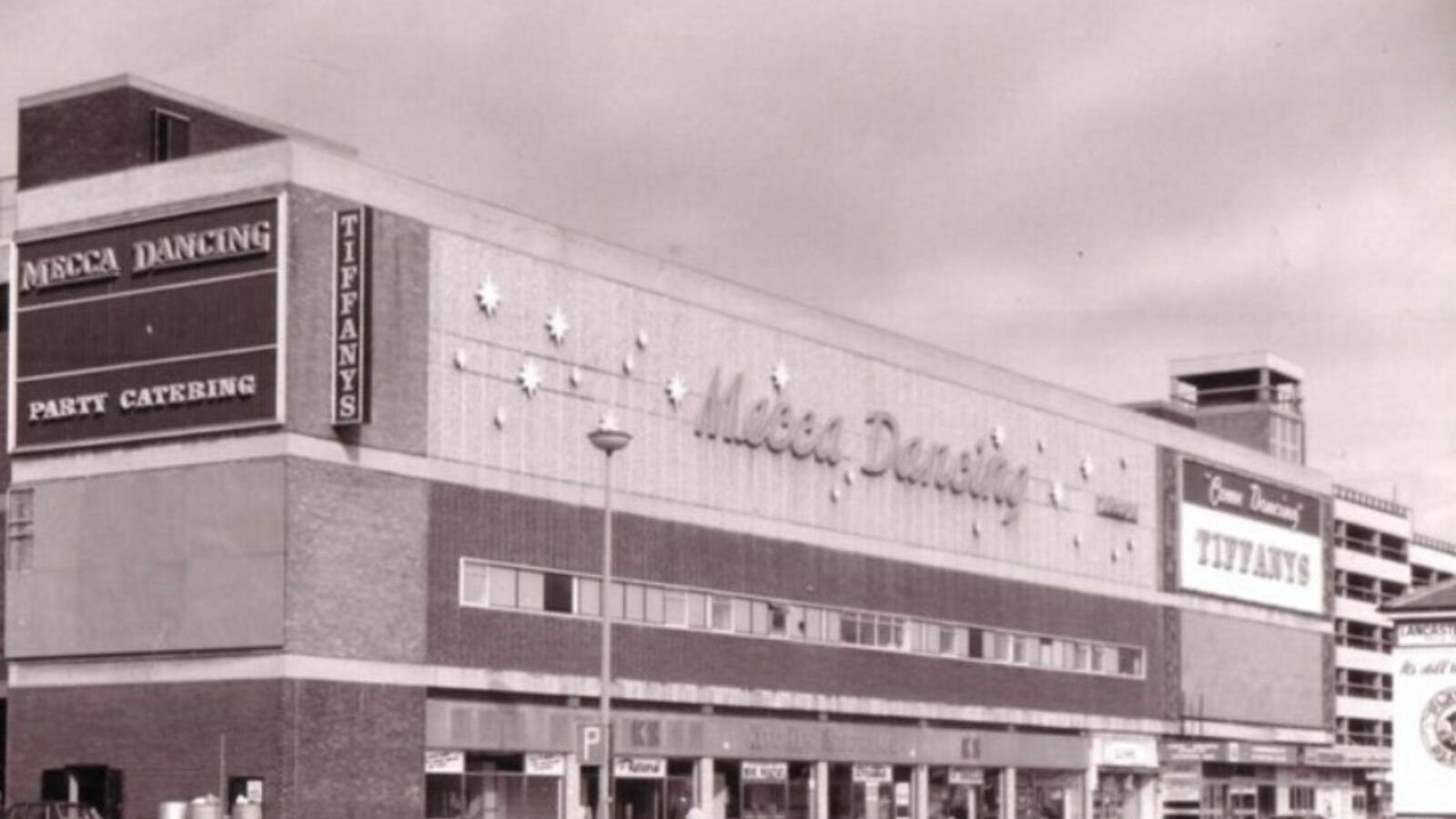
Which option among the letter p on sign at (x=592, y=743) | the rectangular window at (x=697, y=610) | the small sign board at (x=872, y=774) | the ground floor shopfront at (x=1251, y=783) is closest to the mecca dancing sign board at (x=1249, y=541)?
the ground floor shopfront at (x=1251, y=783)

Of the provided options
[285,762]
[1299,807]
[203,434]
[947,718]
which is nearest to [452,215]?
[203,434]

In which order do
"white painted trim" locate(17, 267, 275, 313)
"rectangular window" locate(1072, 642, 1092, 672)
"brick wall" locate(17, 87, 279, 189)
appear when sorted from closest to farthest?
1. "white painted trim" locate(17, 267, 275, 313)
2. "brick wall" locate(17, 87, 279, 189)
3. "rectangular window" locate(1072, 642, 1092, 672)

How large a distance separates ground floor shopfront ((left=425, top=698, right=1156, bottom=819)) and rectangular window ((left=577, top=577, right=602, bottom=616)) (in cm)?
274

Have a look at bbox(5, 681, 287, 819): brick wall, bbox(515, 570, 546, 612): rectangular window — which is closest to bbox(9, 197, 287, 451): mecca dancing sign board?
bbox(5, 681, 287, 819): brick wall

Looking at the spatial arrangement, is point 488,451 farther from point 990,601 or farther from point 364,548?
point 990,601

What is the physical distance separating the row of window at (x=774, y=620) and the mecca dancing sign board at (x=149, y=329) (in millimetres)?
8358

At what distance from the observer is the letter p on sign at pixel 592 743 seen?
44.9 m

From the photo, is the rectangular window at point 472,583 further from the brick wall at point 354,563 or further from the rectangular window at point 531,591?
the brick wall at point 354,563

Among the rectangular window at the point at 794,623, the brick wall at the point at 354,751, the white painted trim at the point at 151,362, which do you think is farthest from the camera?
the rectangular window at the point at 794,623

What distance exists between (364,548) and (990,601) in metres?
34.6

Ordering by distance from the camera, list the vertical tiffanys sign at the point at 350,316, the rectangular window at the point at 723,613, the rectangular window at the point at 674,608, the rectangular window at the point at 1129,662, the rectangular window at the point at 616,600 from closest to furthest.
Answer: the vertical tiffanys sign at the point at 350,316 → the rectangular window at the point at 616,600 → the rectangular window at the point at 674,608 → the rectangular window at the point at 723,613 → the rectangular window at the point at 1129,662

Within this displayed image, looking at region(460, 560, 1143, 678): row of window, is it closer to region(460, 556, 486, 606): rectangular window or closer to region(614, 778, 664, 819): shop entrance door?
region(460, 556, 486, 606): rectangular window

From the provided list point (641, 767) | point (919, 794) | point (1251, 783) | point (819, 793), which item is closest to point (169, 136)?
point (641, 767)

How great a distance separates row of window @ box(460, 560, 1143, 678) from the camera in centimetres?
6481
